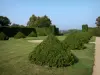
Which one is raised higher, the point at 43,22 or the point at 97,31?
the point at 43,22

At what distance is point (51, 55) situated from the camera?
8.65 meters

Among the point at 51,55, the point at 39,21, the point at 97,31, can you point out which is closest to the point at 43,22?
the point at 39,21

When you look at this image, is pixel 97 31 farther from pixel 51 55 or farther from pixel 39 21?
pixel 51 55

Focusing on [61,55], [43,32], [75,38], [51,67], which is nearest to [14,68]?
[51,67]

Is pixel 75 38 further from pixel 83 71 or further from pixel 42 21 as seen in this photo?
pixel 42 21

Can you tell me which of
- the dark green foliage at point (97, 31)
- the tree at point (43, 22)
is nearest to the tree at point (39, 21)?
the tree at point (43, 22)

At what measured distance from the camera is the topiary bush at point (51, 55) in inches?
335

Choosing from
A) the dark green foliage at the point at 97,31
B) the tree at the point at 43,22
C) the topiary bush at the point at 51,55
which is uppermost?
the tree at the point at 43,22

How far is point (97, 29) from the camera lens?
143ft

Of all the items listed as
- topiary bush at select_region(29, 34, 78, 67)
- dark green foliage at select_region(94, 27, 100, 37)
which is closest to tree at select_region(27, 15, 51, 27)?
dark green foliage at select_region(94, 27, 100, 37)

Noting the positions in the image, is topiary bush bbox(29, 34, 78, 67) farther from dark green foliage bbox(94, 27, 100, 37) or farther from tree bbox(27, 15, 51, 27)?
tree bbox(27, 15, 51, 27)

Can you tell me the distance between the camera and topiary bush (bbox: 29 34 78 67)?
852 centimetres

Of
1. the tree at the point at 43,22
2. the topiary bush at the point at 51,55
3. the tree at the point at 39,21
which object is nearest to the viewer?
the topiary bush at the point at 51,55

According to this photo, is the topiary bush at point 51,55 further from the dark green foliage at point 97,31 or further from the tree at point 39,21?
the tree at point 39,21
